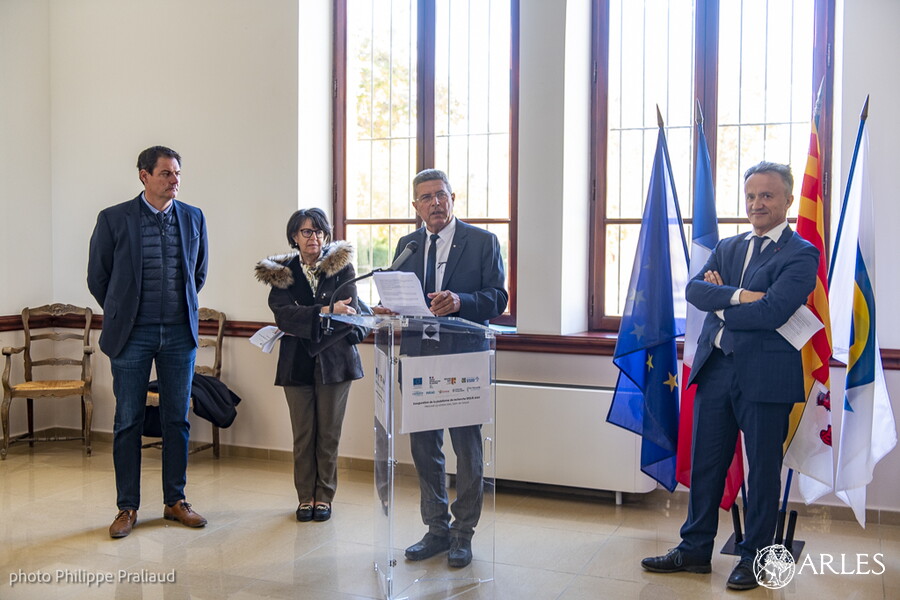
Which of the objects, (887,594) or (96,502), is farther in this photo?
(96,502)

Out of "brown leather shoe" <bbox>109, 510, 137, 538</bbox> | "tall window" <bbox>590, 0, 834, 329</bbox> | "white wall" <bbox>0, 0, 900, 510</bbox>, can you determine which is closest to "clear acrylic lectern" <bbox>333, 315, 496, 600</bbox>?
"brown leather shoe" <bbox>109, 510, 137, 538</bbox>

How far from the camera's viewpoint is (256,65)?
17.5 ft

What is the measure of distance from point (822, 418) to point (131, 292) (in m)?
2.97

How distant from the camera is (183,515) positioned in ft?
13.0

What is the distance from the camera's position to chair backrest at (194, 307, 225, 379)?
17.7 feet

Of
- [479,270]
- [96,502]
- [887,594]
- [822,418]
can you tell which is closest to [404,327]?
[479,270]

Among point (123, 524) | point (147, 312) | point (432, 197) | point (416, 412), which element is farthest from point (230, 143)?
point (416, 412)

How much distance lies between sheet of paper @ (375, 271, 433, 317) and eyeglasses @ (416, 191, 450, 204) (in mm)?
672

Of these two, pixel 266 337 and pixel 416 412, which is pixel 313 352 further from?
pixel 416 412

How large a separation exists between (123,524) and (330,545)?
0.94 meters

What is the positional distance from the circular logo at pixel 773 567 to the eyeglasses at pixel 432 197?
1.81m

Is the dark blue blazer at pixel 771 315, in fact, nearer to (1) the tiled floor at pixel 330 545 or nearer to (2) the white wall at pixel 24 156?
(1) the tiled floor at pixel 330 545

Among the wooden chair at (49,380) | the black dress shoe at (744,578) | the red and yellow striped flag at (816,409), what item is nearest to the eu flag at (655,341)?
the red and yellow striped flag at (816,409)

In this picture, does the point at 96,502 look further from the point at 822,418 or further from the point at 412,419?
the point at 822,418
